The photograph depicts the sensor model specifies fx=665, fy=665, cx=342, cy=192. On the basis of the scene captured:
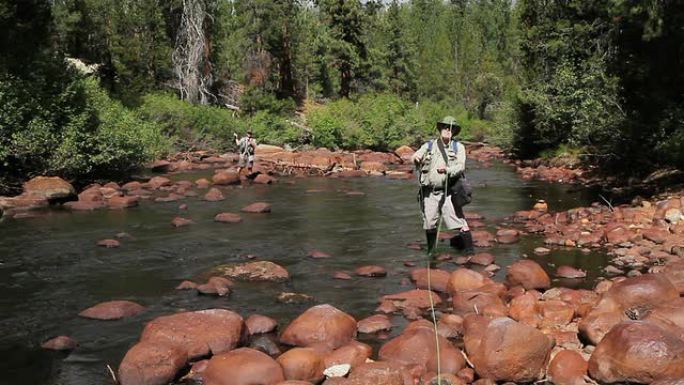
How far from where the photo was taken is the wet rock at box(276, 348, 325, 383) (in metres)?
6.25

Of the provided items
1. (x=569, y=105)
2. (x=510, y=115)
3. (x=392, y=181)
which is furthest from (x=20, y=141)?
(x=510, y=115)

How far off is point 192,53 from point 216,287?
37140 mm

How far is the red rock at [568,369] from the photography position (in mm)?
6125

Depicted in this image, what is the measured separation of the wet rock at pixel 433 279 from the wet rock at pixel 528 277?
910 millimetres

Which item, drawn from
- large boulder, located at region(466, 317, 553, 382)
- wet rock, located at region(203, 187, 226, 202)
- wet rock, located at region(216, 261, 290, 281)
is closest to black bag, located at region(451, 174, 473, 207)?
wet rock, located at region(216, 261, 290, 281)

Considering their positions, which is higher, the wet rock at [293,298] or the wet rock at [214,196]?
the wet rock at [214,196]

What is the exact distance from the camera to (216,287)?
9.46 meters

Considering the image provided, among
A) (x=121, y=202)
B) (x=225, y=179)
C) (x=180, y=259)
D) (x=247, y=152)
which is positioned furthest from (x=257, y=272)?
(x=247, y=152)

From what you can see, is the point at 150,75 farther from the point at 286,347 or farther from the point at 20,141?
the point at 286,347

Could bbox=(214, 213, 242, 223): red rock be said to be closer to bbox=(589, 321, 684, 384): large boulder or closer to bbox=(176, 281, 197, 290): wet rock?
bbox=(176, 281, 197, 290): wet rock

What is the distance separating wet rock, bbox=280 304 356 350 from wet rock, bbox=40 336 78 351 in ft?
7.56

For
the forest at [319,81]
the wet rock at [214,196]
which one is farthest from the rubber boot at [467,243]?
the wet rock at [214,196]

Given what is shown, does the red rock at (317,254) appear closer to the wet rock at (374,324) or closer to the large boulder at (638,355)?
the wet rock at (374,324)

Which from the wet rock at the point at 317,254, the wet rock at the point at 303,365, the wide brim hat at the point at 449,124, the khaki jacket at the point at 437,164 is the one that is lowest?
the wet rock at the point at 317,254
